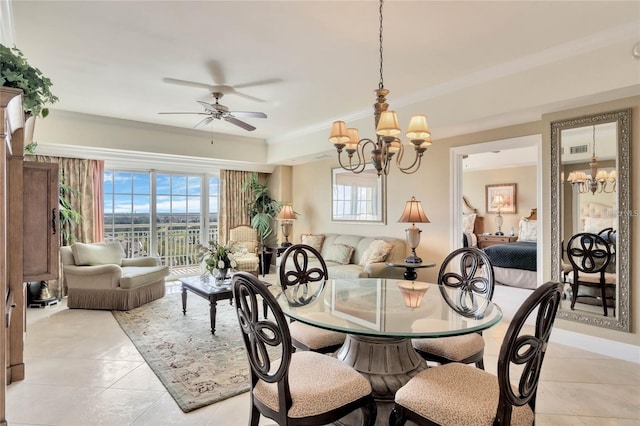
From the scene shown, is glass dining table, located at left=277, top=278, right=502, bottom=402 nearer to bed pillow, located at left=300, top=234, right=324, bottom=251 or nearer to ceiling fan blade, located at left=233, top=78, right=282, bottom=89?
ceiling fan blade, located at left=233, top=78, right=282, bottom=89

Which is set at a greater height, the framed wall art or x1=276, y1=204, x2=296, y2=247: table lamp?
the framed wall art

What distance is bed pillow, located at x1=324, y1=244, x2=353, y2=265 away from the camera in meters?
5.42

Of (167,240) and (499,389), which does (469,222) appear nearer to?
(167,240)

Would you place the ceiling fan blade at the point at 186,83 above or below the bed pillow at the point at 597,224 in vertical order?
above

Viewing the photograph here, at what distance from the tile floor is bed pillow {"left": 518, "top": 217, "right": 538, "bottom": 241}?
4.62 m

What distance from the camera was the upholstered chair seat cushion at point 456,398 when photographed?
4.66ft

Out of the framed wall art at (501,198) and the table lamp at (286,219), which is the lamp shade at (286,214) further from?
the framed wall art at (501,198)

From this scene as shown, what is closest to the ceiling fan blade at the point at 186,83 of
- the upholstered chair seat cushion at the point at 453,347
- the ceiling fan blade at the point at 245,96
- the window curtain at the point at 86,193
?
the ceiling fan blade at the point at 245,96

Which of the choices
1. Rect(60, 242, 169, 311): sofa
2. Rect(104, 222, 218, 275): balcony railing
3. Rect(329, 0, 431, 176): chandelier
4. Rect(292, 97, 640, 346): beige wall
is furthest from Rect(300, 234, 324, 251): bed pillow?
→ Rect(329, 0, 431, 176): chandelier

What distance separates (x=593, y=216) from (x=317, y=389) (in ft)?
10.4

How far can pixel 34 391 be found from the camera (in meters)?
2.46

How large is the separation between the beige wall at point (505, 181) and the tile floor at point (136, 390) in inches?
224

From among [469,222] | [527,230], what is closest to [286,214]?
[469,222]

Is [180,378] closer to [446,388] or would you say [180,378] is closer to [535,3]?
[446,388]
